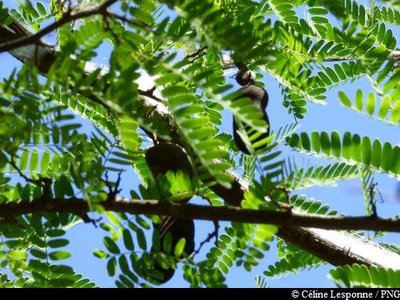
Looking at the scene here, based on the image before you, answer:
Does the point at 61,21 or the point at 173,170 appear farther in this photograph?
the point at 173,170

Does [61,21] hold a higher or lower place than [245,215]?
higher

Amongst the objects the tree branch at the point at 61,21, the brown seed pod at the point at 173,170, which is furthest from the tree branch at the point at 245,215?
the tree branch at the point at 61,21

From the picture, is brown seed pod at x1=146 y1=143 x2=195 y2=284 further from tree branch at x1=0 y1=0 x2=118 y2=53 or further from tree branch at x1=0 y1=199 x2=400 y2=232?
tree branch at x1=0 y1=0 x2=118 y2=53

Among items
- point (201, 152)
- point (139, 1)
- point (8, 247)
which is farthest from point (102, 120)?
point (201, 152)

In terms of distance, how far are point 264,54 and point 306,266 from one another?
1.48 metres

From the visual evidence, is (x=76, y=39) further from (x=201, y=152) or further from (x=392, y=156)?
(x=392, y=156)

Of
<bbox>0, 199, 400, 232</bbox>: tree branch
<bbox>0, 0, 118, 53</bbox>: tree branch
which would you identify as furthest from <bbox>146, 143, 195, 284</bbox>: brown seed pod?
<bbox>0, 0, 118, 53</bbox>: tree branch

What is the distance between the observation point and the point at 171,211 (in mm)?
1544

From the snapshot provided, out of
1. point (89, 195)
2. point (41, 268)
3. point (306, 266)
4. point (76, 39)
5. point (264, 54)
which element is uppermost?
point (76, 39)

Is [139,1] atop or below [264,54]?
atop

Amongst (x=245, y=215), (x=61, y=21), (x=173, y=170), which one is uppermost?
(x=61, y=21)

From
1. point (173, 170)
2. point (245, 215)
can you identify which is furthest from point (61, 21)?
point (173, 170)

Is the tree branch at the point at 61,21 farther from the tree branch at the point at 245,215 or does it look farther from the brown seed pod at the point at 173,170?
the brown seed pod at the point at 173,170

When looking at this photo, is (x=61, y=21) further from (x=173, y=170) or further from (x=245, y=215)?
(x=173, y=170)
